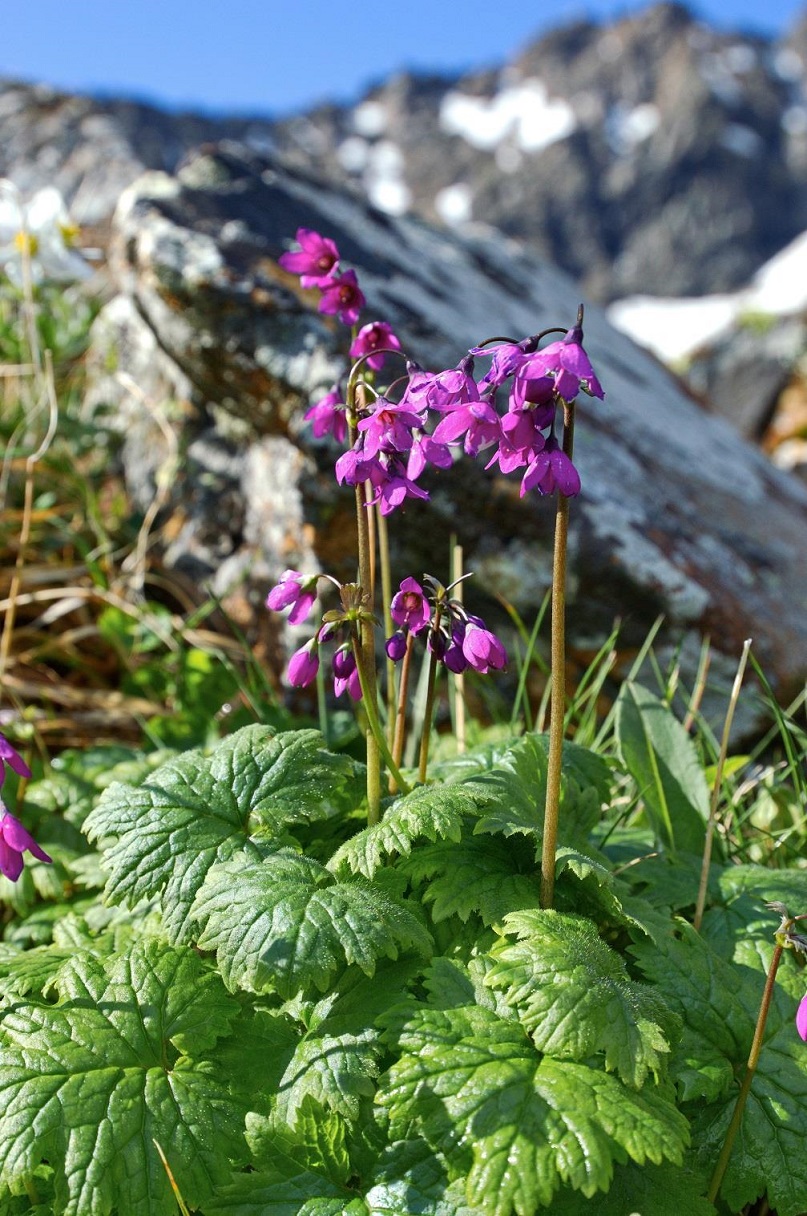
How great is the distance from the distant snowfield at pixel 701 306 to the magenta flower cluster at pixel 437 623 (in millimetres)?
40649

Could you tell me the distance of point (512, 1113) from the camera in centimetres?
151

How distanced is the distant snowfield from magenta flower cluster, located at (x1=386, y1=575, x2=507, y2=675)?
40.6m

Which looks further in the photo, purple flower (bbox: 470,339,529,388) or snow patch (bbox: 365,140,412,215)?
snow patch (bbox: 365,140,412,215)

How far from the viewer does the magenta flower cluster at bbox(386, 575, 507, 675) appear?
6.37 ft

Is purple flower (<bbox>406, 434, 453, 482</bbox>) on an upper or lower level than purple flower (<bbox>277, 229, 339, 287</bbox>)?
lower

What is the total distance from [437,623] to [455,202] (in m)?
62.1

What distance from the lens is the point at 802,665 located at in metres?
3.56

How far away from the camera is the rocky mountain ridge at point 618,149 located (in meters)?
51.6

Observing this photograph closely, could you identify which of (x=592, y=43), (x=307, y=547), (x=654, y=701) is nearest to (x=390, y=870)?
(x=654, y=701)

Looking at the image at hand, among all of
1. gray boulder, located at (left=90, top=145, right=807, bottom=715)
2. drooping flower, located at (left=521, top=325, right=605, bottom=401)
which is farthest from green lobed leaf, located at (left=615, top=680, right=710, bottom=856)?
drooping flower, located at (left=521, top=325, right=605, bottom=401)

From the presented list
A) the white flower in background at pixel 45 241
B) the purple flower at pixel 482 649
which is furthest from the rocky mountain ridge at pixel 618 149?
the purple flower at pixel 482 649

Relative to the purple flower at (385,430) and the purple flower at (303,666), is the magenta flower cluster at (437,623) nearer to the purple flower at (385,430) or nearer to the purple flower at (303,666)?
the purple flower at (303,666)

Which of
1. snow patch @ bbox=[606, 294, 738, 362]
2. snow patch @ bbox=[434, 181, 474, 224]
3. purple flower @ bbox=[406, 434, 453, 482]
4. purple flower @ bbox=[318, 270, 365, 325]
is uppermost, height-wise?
snow patch @ bbox=[434, 181, 474, 224]

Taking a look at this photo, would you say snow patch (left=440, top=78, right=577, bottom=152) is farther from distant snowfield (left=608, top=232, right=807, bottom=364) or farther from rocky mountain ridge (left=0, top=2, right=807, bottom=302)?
distant snowfield (left=608, top=232, right=807, bottom=364)
